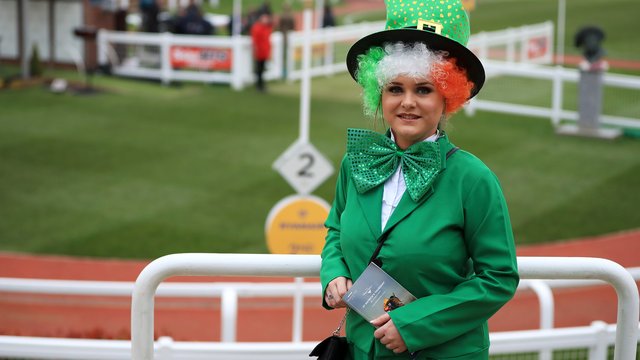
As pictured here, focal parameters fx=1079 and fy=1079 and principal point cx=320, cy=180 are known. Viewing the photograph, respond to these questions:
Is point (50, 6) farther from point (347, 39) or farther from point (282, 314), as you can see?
point (282, 314)

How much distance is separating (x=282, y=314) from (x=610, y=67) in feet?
56.4

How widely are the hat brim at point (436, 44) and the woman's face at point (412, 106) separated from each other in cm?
11

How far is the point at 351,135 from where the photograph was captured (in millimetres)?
3293

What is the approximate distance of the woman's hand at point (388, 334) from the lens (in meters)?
2.98

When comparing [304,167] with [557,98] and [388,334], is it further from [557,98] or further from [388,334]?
[557,98]

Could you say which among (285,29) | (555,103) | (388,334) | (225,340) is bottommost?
(555,103)

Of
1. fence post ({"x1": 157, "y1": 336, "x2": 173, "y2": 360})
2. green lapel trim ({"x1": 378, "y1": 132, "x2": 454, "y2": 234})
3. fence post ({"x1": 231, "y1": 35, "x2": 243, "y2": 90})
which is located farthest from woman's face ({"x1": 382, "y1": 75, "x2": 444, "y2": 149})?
fence post ({"x1": 231, "y1": 35, "x2": 243, "y2": 90})

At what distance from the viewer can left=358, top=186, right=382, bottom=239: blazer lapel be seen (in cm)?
310

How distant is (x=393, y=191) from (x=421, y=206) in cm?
15

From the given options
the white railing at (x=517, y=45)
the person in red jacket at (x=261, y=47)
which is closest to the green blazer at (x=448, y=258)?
the person in red jacket at (x=261, y=47)

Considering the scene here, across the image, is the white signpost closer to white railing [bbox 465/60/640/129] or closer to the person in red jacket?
white railing [bbox 465/60/640/129]

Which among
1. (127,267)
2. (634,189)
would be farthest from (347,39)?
(127,267)

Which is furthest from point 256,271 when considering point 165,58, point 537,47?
point 537,47

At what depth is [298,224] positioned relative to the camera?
8094 millimetres
